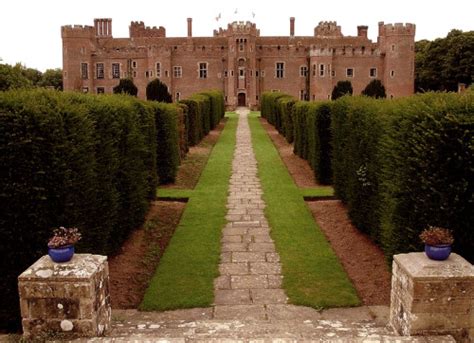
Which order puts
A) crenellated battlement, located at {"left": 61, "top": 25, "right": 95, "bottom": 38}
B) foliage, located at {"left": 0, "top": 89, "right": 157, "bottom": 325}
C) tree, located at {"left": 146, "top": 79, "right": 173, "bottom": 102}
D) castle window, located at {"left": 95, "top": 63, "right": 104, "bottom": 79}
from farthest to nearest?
castle window, located at {"left": 95, "top": 63, "right": 104, "bottom": 79}
crenellated battlement, located at {"left": 61, "top": 25, "right": 95, "bottom": 38}
tree, located at {"left": 146, "top": 79, "right": 173, "bottom": 102}
foliage, located at {"left": 0, "top": 89, "right": 157, "bottom": 325}

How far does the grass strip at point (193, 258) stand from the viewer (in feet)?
21.4

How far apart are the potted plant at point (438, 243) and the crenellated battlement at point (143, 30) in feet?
243

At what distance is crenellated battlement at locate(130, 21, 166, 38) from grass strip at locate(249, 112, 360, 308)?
214 feet

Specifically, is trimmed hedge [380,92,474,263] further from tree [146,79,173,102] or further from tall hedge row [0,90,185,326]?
tree [146,79,173,102]

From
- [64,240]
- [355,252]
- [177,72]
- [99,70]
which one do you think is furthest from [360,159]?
[99,70]

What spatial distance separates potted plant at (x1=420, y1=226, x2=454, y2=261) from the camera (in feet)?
15.5

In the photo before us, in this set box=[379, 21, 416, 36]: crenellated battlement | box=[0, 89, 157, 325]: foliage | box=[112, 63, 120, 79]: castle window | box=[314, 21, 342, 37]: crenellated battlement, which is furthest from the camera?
box=[314, 21, 342, 37]: crenellated battlement

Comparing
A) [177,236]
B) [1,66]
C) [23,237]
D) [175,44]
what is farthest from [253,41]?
[23,237]

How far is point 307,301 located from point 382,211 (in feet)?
5.78

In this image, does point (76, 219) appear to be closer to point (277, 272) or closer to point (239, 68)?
point (277, 272)

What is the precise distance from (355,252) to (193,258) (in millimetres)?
2694

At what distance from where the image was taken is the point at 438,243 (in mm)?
4746

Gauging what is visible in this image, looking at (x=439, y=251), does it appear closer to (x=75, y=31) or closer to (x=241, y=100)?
(x=241, y=100)

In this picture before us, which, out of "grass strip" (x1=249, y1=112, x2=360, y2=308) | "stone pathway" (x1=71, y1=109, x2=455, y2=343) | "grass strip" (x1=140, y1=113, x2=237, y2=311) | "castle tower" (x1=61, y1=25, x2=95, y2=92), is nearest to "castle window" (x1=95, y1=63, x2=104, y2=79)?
"castle tower" (x1=61, y1=25, x2=95, y2=92)
